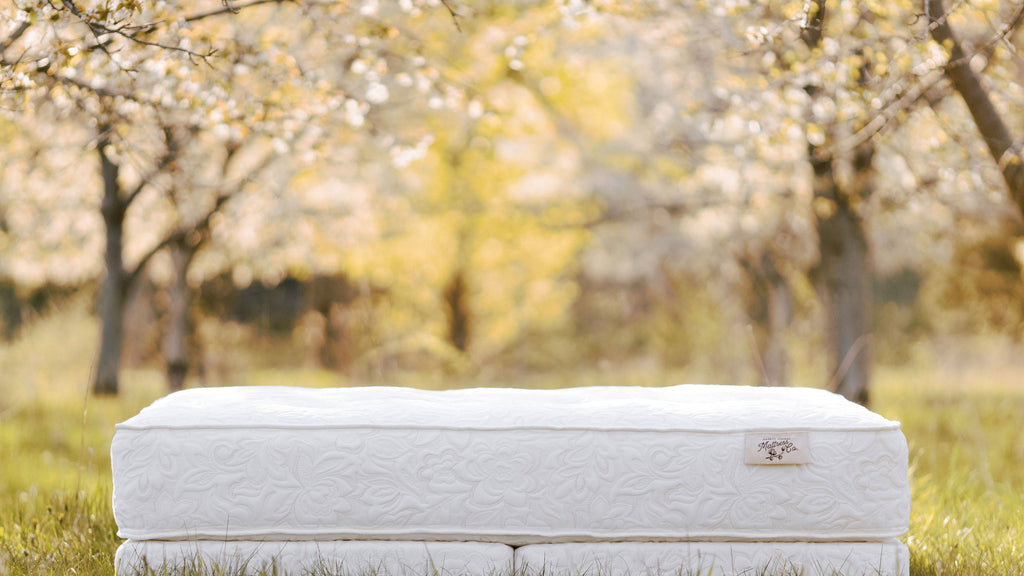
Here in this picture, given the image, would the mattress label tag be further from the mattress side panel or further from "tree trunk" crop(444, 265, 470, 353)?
"tree trunk" crop(444, 265, 470, 353)

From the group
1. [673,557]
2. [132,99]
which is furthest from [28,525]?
[673,557]

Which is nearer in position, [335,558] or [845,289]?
[335,558]

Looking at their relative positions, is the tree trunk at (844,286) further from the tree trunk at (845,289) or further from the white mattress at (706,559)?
the white mattress at (706,559)

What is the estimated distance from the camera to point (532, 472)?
242 cm

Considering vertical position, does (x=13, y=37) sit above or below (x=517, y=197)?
above

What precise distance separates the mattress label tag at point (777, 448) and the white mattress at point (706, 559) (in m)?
0.26

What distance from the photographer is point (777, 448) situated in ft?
7.90

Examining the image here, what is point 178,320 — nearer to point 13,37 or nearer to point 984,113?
point 13,37

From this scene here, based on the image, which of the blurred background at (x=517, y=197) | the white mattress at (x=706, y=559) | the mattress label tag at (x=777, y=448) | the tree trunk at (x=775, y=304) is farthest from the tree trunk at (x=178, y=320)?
the mattress label tag at (x=777, y=448)

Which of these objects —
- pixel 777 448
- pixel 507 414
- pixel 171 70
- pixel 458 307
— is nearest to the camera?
pixel 777 448

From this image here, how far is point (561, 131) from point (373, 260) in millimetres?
3451

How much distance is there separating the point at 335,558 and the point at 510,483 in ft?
1.82

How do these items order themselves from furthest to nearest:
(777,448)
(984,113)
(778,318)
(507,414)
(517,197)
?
(517,197), (778,318), (984,113), (507,414), (777,448)

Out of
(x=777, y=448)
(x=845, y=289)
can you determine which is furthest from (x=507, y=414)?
(x=845, y=289)
